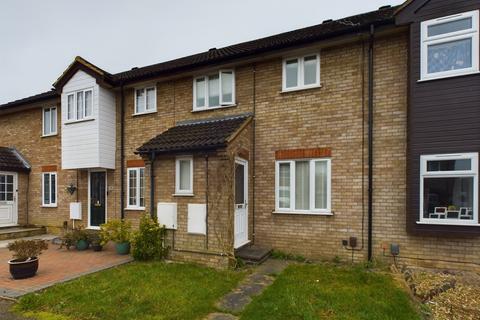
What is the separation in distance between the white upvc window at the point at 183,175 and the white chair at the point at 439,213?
6.09 metres

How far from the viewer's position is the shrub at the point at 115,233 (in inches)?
335

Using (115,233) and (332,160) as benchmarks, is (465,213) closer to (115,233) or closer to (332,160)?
(332,160)

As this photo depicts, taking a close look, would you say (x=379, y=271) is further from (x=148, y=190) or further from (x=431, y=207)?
(x=148, y=190)

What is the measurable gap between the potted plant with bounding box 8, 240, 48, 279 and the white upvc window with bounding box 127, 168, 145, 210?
4070 mm

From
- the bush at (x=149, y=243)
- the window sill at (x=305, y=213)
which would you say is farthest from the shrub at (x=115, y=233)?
the window sill at (x=305, y=213)

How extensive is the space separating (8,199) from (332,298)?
1459 cm

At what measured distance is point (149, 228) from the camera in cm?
757

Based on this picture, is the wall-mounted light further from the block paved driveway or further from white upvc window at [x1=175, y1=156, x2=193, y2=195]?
white upvc window at [x1=175, y1=156, x2=193, y2=195]

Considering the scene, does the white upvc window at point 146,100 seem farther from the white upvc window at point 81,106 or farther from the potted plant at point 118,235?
the potted plant at point 118,235

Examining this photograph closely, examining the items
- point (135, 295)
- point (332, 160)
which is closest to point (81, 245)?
point (135, 295)

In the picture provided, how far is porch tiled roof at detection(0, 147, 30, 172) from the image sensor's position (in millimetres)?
12406

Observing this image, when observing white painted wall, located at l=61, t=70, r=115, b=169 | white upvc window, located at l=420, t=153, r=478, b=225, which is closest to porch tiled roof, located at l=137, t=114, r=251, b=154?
white painted wall, located at l=61, t=70, r=115, b=169

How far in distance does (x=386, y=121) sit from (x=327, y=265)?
403cm

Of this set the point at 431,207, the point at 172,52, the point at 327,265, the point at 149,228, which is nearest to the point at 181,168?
the point at 149,228
